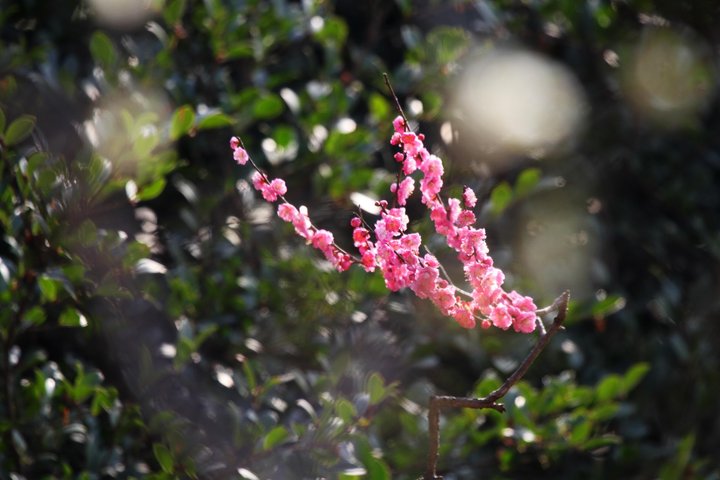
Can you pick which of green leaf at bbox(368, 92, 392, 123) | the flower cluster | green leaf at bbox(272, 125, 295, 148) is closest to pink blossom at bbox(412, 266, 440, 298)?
the flower cluster

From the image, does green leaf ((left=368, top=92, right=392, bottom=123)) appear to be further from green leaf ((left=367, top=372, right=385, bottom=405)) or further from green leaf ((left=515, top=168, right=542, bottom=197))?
green leaf ((left=367, top=372, right=385, bottom=405))

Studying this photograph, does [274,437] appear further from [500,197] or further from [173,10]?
[173,10]

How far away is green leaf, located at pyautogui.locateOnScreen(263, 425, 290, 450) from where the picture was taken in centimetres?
158

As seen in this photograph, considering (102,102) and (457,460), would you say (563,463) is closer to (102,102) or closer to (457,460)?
(457,460)

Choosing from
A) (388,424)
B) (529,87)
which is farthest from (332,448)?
(529,87)

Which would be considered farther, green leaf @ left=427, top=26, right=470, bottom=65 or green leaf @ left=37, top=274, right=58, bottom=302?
green leaf @ left=427, top=26, right=470, bottom=65

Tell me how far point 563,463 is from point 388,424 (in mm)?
423

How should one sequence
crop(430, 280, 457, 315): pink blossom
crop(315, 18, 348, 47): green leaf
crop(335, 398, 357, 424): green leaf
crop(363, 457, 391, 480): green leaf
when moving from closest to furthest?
1. crop(430, 280, 457, 315): pink blossom
2. crop(363, 457, 391, 480): green leaf
3. crop(335, 398, 357, 424): green leaf
4. crop(315, 18, 348, 47): green leaf

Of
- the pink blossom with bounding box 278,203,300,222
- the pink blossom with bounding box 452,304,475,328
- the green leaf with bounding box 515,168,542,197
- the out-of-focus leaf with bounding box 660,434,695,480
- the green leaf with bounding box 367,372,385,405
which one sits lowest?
the out-of-focus leaf with bounding box 660,434,695,480

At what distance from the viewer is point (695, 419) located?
7.97 ft

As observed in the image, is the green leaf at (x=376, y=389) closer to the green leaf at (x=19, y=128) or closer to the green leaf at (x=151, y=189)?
the green leaf at (x=151, y=189)

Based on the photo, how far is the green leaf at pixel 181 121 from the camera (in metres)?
1.69

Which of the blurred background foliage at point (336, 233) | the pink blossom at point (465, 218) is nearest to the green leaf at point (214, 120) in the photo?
the blurred background foliage at point (336, 233)

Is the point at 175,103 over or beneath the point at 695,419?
over
